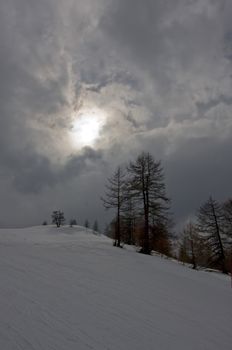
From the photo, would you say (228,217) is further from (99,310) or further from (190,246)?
(99,310)

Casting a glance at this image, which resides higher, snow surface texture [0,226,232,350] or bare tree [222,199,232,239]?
bare tree [222,199,232,239]

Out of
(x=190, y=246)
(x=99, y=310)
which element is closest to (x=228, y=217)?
(x=190, y=246)

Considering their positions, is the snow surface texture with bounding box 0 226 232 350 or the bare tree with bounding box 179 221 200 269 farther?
the bare tree with bounding box 179 221 200 269

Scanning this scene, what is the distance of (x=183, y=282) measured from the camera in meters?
13.5

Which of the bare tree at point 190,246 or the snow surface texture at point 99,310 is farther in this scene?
the bare tree at point 190,246

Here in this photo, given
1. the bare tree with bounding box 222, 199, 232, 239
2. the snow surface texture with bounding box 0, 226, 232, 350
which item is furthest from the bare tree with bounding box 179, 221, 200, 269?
the snow surface texture with bounding box 0, 226, 232, 350

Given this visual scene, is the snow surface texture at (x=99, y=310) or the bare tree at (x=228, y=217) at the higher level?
the bare tree at (x=228, y=217)

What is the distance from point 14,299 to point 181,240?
34.5 m

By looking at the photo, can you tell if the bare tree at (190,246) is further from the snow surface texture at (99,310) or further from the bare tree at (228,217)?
the snow surface texture at (99,310)

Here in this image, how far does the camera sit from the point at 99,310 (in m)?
6.86

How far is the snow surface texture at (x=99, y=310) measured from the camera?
5032 millimetres

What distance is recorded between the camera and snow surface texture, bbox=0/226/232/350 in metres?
5.03

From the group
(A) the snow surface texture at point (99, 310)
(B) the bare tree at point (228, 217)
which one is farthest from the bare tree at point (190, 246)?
(A) the snow surface texture at point (99, 310)

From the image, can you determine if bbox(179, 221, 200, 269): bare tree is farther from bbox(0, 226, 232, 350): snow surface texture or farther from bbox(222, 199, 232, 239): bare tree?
bbox(0, 226, 232, 350): snow surface texture
